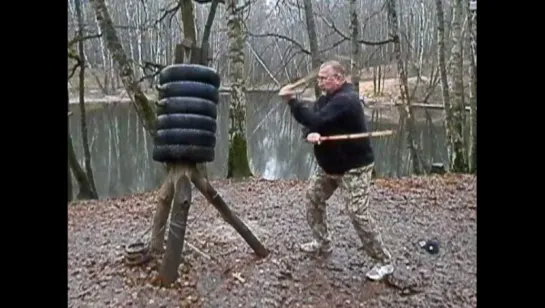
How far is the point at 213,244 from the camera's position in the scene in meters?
2.21

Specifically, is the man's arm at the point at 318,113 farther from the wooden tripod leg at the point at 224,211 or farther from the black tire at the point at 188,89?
the wooden tripod leg at the point at 224,211

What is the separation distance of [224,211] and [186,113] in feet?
1.53

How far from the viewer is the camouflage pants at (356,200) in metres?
1.92

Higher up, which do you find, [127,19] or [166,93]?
[127,19]

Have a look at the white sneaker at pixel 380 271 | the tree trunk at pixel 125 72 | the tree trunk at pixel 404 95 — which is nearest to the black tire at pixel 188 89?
the white sneaker at pixel 380 271

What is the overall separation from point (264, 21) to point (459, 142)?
2224mm

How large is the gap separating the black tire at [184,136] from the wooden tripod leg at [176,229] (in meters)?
0.14

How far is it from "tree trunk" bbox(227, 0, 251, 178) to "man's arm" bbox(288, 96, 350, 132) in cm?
202

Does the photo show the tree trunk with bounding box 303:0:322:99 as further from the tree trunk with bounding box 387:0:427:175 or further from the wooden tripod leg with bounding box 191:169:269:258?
the wooden tripod leg with bounding box 191:169:269:258

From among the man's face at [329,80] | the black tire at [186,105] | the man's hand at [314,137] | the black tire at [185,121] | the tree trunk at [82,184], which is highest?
the man's face at [329,80]

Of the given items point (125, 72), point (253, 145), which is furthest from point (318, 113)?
point (253, 145)

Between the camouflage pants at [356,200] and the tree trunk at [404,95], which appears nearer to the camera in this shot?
the camouflage pants at [356,200]
